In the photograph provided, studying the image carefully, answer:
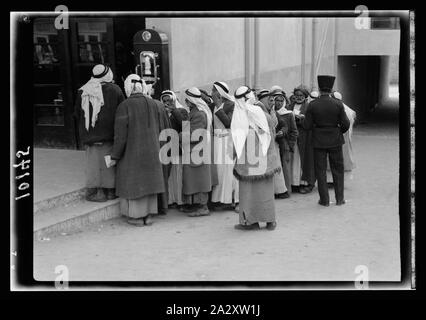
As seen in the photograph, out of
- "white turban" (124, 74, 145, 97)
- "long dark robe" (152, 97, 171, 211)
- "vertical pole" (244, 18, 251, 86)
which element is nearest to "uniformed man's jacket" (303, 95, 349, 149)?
"long dark robe" (152, 97, 171, 211)

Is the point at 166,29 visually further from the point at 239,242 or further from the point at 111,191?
the point at 239,242

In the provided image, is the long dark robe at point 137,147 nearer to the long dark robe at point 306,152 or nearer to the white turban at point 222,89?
the white turban at point 222,89

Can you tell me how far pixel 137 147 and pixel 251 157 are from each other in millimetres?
1304

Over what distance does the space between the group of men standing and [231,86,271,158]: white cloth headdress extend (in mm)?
11

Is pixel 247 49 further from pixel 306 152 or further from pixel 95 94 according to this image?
pixel 95 94

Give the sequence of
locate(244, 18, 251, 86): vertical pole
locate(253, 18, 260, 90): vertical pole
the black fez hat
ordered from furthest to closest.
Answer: locate(253, 18, 260, 90): vertical pole
locate(244, 18, 251, 86): vertical pole
the black fez hat

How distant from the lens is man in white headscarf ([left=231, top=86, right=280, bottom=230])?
267 inches

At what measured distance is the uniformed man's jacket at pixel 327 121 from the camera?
7.91 metres

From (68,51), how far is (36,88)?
0.82 m

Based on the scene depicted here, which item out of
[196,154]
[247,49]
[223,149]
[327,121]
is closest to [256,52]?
[247,49]

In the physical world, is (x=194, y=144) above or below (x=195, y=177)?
above

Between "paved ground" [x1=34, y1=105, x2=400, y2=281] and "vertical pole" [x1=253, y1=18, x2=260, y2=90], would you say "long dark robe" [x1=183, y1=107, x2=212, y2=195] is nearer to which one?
"paved ground" [x1=34, y1=105, x2=400, y2=281]

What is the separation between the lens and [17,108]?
5.16 m

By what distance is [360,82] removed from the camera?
17891mm
